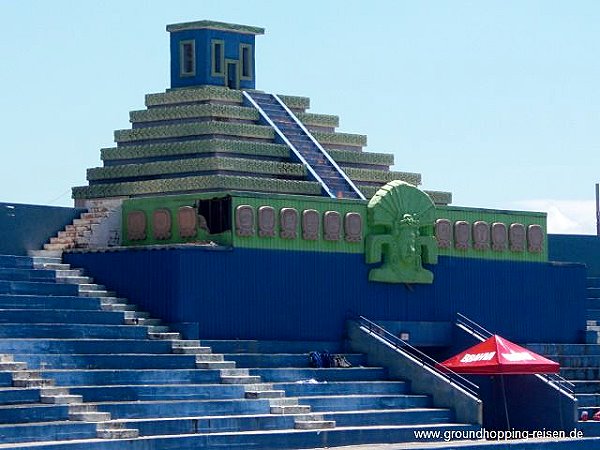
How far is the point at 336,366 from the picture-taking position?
181 ft

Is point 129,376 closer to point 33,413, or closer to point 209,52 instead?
point 33,413

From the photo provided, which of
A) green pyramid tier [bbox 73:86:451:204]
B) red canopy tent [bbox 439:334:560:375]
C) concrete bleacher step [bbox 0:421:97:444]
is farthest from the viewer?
green pyramid tier [bbox 73:86:451:204]

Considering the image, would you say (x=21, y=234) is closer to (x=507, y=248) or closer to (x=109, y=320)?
(x=109, y=320)

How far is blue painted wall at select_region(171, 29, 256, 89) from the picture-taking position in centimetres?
6094

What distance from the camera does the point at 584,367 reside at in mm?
61594

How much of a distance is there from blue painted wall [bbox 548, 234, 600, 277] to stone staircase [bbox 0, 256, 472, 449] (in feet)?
47.0

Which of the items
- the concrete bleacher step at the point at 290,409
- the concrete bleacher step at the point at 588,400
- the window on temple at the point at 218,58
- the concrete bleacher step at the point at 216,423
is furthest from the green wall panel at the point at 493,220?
the concrete bleacher step at the point at 216,423

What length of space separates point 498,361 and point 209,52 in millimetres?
14055

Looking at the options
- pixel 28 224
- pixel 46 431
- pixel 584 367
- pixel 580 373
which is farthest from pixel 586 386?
pixel 46 431

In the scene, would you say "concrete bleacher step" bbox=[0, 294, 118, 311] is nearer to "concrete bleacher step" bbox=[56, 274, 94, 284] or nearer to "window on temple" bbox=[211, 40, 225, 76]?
"concrete bleacher step" bbox=[56, 274, 94, 284]

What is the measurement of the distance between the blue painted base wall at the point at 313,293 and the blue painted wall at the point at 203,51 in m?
7.81

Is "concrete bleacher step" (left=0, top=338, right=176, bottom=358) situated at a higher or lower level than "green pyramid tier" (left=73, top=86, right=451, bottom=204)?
lower

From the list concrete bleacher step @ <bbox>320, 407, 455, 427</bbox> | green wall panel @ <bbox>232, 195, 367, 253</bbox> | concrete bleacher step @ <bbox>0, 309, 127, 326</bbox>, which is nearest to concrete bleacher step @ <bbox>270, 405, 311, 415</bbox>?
concrete bleacher step @ <bbox>320, 407, 455, 427</bbox>

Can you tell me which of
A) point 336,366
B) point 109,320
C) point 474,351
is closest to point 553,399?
point 474,351
